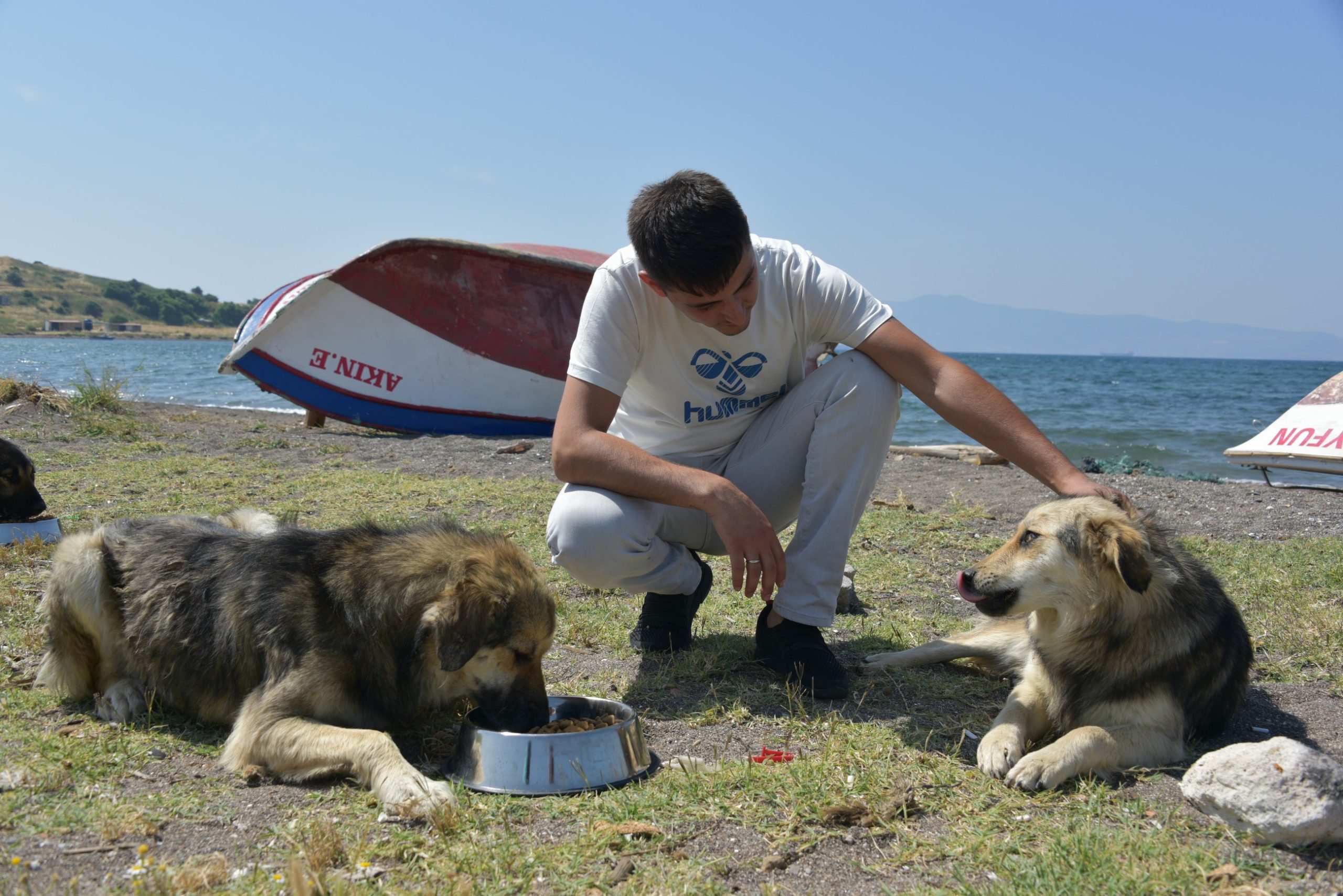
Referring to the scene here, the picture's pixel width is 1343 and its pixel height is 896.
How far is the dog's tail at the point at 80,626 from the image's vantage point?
3.52 meters

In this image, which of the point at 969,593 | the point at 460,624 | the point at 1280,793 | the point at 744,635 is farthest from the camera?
the point at 744,635

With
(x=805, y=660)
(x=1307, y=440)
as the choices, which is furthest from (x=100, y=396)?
(x=1307, y=440)

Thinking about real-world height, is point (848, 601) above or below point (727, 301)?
below

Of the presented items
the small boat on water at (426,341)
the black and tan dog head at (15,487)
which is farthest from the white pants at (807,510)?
the small boat on water at (426,341)

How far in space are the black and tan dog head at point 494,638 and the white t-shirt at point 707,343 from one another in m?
1.00

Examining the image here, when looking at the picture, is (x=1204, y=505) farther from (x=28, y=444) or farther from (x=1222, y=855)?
(x=28, y=444)

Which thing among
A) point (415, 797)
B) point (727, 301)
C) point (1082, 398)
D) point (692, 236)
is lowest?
point (415, 797)

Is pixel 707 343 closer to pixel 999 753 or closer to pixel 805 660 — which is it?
pixel 805 660

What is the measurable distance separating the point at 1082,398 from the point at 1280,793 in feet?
124

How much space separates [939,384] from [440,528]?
210 centimetres

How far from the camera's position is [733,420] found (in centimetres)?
422

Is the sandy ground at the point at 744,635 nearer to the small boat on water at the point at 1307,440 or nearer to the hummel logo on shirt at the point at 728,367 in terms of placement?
the small boat on water at the point at 1307,440

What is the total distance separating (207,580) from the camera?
3410mm

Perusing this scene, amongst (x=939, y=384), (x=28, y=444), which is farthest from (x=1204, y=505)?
(x=28, y=444)
